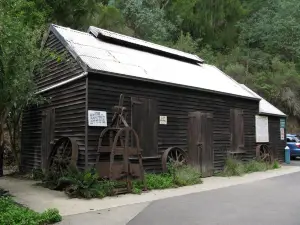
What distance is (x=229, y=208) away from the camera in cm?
840

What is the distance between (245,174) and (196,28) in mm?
26311

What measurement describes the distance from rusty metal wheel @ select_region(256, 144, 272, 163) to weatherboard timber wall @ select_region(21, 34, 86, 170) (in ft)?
33.5

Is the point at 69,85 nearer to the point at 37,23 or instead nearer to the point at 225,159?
the point at 37,23

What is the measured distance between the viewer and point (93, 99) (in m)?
11.5

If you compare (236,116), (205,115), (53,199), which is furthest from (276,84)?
(53,199)

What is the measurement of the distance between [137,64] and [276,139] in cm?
1151

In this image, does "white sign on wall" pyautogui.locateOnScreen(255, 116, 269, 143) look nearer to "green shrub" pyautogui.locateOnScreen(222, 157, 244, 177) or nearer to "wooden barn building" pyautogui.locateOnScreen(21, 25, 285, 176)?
"wooden barn building" pyautogui.locateOnScreen(21, 25, 285, 176)

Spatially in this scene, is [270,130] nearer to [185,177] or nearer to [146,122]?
[185,177]

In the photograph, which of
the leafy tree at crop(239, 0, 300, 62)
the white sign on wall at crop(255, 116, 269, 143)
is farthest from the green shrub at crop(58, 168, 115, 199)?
the leafy tree at crop(239, 0, 300, 62)

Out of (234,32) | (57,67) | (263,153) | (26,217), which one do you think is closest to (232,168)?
(263,153)

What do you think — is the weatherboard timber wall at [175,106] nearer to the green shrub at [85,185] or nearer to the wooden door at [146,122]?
the wooden door at [146,122]

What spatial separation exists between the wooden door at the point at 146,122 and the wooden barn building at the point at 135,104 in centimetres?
3

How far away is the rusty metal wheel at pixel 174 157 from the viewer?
12927 millimetres

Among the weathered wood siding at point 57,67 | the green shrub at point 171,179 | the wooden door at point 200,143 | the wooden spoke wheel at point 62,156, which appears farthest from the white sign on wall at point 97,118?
the wooden door at point 200,143
